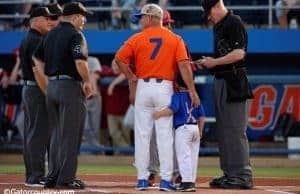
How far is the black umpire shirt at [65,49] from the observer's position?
9391 millimetres

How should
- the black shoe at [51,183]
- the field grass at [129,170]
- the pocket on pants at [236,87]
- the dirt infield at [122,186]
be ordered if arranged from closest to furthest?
the dirt infield at [122,186], the black shoe at [51,183], the pocket on pants at [236,87], the field grass at [129,170]

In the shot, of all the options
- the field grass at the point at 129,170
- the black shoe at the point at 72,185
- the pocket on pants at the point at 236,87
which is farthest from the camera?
the field grass at the point at 129,170

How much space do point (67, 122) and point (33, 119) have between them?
0.93 m

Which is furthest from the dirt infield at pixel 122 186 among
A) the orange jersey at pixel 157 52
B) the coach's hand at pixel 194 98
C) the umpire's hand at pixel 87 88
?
the orange jersey at pixel 157 52

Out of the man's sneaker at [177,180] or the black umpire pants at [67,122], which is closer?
the black umpire pants at [67,122]

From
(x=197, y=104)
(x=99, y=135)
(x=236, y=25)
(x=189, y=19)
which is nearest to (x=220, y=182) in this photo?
(x=197, y=104)

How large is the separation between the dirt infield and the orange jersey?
1295mm

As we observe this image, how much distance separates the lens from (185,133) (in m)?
9.34

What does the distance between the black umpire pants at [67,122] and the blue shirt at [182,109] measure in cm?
101

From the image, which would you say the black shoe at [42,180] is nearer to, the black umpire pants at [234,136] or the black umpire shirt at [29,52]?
the black umpire shirt at [29,52]

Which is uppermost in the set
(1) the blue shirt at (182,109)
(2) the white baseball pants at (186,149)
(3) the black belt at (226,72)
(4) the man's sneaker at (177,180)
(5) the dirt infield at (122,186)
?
(3) the black belt at (226,72)

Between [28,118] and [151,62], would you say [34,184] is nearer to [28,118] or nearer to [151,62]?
[28,118]

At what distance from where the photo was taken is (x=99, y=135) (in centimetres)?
1817

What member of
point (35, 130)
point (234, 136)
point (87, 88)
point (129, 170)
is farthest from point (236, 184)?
point (129, 170)
